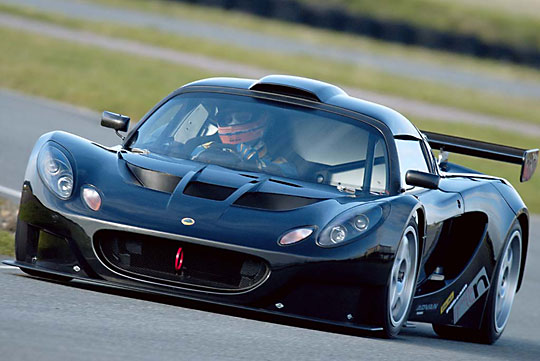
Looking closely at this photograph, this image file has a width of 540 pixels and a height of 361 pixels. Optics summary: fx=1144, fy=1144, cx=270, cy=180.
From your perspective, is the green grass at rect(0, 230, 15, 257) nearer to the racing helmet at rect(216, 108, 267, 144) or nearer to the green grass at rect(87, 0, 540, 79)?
the racing helmet at rect(216, 108, 267, 144)

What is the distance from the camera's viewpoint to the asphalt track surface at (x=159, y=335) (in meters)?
4.18

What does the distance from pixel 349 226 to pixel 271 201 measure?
15.2 inches

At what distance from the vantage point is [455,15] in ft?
130

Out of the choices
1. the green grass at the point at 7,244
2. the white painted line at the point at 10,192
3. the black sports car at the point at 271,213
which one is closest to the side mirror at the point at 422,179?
the black sports car at the point at 271,213

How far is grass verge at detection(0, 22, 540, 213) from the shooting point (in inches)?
707

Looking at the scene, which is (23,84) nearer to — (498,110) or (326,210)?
(498,110)

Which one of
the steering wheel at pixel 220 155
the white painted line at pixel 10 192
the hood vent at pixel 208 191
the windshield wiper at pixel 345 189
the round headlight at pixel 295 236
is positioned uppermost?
the steering wheel at pixel 220 155

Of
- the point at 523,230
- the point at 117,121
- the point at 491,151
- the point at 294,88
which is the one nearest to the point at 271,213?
the point at 294,88

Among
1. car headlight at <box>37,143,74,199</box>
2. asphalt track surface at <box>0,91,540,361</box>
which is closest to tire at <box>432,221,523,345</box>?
asphalt track surface at <box>0,91,540,361</box>

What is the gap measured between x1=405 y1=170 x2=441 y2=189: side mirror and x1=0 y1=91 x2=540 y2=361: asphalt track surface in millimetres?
813

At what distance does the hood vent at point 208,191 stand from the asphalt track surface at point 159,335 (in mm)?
545

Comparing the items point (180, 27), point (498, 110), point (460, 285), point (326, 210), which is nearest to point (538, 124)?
point (498, 110)

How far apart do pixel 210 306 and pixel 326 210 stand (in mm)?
840

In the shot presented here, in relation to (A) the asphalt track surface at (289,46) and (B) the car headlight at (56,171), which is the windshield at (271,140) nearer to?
(B) the car headlight at (56,171)
